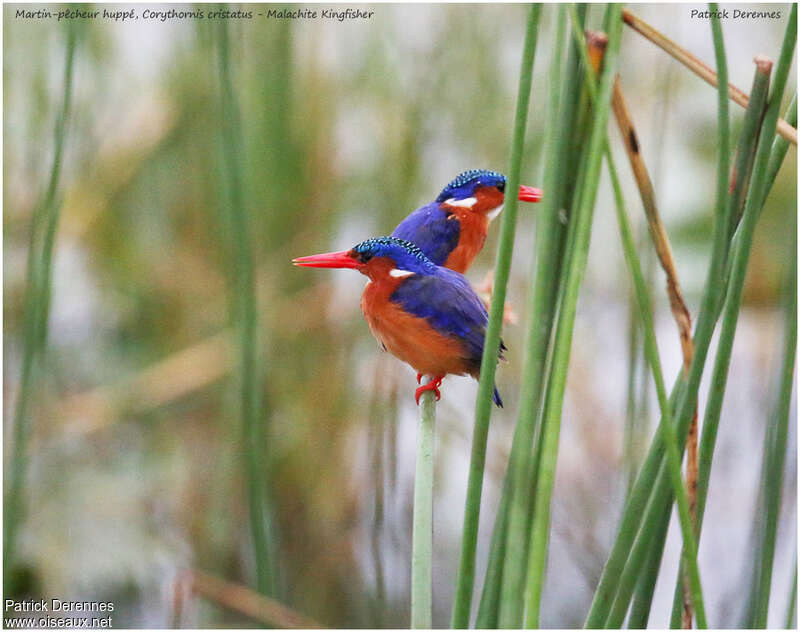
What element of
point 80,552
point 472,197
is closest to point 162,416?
point 80,552

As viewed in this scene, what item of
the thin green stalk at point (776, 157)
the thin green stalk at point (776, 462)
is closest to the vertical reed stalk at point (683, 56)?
the thin green stalk at point (776, 157)

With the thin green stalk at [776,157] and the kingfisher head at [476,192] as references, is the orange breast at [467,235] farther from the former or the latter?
the thin green stalk at [776,157]

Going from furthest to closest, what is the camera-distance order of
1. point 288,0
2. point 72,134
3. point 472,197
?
point 288,0 → point 72,134 → point 472,197

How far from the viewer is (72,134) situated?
1723mm

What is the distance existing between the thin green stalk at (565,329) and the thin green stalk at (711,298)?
0.36 feet

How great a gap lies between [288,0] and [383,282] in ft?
4.01

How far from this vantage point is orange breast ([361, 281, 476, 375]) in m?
1.07

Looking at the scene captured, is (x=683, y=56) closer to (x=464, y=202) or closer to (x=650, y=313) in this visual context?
(x=650, y=313)

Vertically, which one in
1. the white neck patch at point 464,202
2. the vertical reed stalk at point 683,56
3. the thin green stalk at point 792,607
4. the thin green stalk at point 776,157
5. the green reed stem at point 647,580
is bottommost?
the thin green stalk at point 792,607

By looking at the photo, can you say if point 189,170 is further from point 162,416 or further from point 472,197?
point 472,197

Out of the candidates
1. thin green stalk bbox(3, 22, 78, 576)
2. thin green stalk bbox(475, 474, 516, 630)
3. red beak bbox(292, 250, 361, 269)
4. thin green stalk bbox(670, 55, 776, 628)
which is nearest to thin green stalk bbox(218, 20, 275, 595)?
red beak bbox(292, 250, 361, 269)

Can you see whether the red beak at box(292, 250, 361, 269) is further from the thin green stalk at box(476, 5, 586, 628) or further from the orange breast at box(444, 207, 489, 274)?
the thin green stalk at box(476, 5, 586, 628)

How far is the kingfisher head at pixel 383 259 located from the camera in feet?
3.48

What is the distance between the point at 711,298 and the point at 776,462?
13.7 inches
